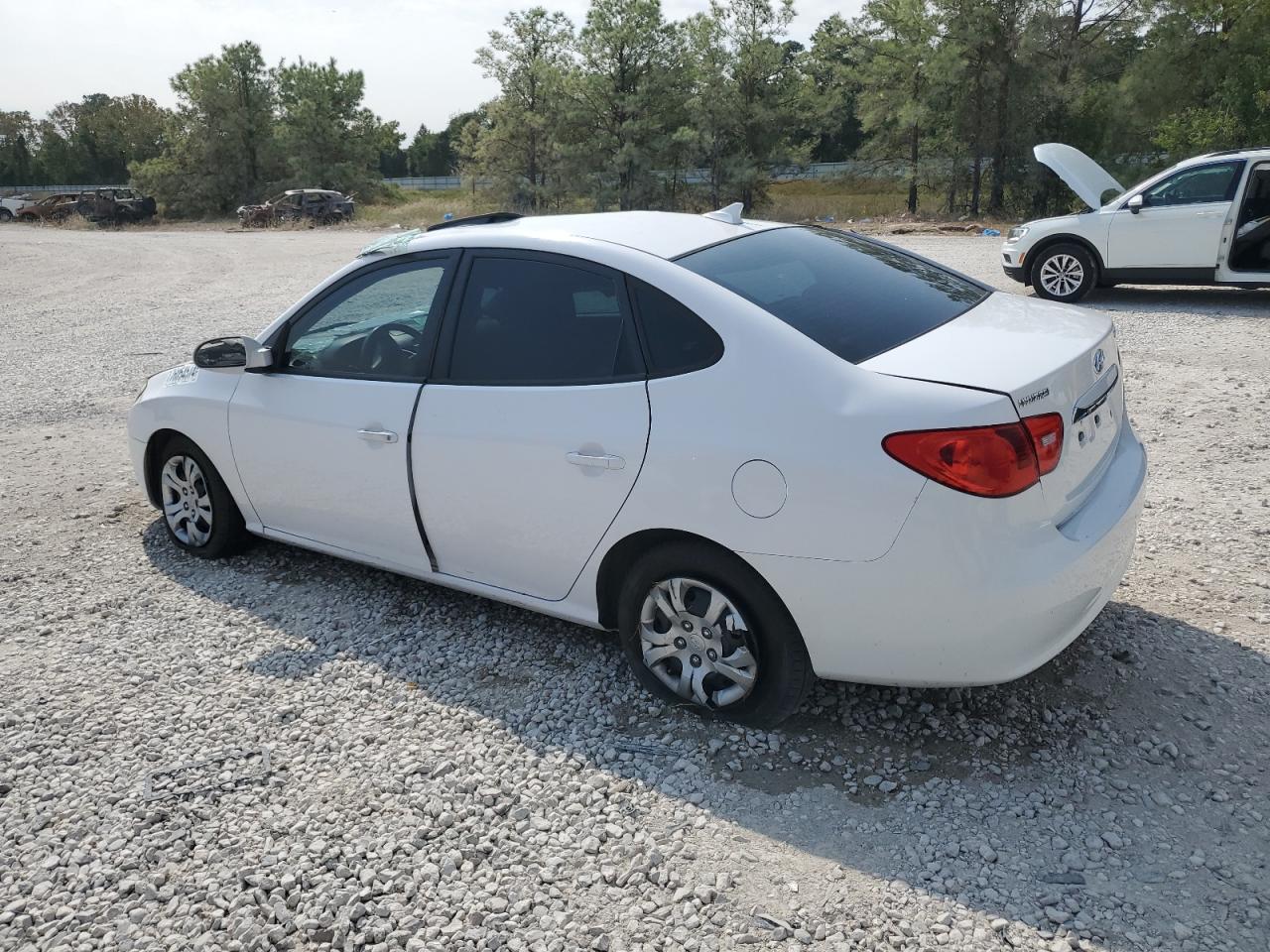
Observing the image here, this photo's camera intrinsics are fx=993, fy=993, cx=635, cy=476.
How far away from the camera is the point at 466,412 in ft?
12.3

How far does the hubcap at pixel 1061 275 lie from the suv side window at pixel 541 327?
9.63 m

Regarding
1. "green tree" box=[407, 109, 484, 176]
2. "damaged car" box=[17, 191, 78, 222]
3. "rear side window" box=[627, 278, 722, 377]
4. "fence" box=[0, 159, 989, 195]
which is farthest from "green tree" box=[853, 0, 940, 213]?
"green tree" box=[407, 109, 484, 176]

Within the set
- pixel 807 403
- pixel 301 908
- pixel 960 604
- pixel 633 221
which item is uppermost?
pixel 633 221

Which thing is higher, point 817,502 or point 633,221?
point 633,221

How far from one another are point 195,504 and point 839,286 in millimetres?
3428

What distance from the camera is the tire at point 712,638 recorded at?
3145 mm

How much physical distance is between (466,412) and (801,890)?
80.3 inches

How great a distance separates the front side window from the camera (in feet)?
13.2

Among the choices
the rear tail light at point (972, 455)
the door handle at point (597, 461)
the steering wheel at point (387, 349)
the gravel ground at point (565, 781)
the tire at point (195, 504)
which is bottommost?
the gravel ground at point (565, 781)

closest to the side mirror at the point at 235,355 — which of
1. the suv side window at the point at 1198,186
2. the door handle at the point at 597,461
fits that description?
the door handle at the point at 597,461

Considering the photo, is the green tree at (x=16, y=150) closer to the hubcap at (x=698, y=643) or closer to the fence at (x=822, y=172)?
the fence at (x=822, y=172)

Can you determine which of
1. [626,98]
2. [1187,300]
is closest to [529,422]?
[1187,300]

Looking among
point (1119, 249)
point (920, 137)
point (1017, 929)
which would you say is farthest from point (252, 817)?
point (920, 137)

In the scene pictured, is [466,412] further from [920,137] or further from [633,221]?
[920,137]
